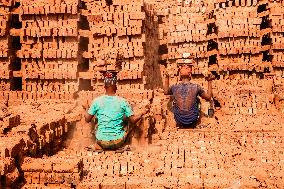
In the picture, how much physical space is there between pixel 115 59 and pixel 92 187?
16.1ft

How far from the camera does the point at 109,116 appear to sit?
5805 mm

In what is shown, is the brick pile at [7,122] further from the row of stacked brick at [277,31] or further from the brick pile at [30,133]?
the row of stacked brick at [277,31]

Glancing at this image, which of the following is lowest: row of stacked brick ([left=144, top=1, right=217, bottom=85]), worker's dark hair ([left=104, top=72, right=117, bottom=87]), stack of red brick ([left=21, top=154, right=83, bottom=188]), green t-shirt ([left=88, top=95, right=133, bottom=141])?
stack of red brick ([left=21, top=154, right=83, bottom=188])

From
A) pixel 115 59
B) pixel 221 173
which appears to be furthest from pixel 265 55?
pixel 221 173

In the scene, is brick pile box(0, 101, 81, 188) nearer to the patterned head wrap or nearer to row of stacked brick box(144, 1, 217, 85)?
the patterned head wrap

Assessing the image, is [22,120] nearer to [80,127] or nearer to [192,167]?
[80,127]

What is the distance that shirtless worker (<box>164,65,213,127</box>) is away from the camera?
7.27m

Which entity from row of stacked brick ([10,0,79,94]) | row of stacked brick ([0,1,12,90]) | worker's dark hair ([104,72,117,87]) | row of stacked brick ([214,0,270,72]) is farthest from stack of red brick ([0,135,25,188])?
row of stacked brick ([214,0,270,72])

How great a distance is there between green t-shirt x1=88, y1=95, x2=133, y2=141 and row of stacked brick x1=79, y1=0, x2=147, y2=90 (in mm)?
2971

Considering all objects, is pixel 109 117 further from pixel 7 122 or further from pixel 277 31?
pixel 277 31

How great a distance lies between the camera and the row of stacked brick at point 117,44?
886cm

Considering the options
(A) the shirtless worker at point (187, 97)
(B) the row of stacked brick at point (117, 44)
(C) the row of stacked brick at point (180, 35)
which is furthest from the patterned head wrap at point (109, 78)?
(C) the row of stacked brick at point (180, 35)

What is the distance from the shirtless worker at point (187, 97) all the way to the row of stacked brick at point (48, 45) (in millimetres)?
2942

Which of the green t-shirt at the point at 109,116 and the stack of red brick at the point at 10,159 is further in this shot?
the green t-shirt at the point at 109,116
